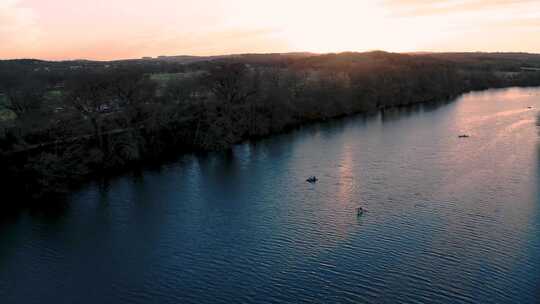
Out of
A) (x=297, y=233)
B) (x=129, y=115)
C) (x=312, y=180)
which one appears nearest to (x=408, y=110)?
(x=312, y=180)

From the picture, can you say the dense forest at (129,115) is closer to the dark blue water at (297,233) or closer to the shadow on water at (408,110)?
the dark blue water at (297,233)

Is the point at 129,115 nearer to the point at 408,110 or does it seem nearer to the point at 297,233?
the point at 297,233

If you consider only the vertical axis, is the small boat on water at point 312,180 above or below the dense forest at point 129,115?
below

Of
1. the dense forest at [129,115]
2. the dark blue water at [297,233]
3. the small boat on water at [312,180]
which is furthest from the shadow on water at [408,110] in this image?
the small boat on water at [312,180]

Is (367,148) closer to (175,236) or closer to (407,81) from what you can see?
(175,236)

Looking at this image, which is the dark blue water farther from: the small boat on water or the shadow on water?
the shadow on water

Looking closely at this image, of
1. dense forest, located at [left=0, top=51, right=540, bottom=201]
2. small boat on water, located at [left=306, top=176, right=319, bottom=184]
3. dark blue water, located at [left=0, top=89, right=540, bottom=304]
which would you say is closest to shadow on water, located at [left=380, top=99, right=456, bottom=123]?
dense forest, located at [left=0, top=51, right=540, bottom=201]

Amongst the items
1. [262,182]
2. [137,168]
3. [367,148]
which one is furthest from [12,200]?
[367,148]

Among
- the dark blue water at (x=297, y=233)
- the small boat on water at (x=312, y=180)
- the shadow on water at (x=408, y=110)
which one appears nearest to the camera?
the dark blue water at (x=297, y=233)

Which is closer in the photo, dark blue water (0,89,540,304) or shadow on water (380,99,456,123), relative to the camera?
dark blue water (0,89,540,304)
